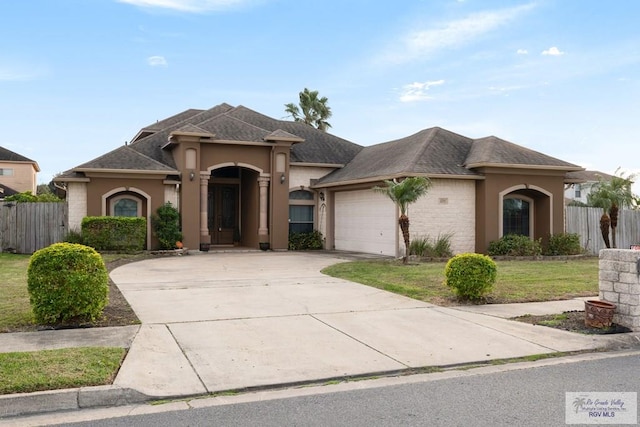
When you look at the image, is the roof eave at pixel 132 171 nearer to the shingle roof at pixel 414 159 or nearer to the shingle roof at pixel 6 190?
the shingle roof at pixel 414 159

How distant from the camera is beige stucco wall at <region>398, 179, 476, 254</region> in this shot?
19.1m

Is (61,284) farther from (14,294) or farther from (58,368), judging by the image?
(14,294)

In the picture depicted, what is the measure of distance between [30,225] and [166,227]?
4.94m

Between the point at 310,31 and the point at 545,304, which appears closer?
the point at 545,304

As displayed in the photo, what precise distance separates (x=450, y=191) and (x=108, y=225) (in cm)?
1235

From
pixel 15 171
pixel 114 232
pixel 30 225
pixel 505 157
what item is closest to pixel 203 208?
pixel 114 232

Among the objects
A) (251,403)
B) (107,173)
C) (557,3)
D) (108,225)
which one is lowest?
(251,403)

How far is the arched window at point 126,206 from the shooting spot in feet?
68.9

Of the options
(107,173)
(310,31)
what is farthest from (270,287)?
(107,173)

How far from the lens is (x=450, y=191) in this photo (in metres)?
19.5

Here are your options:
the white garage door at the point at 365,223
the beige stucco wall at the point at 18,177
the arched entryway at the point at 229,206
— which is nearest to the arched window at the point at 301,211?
the white garage door at the point at 365,223

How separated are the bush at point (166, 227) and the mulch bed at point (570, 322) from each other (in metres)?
14.9

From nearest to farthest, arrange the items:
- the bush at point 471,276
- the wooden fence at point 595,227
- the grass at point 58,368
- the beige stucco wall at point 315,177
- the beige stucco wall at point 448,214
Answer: the grass at point 58,368
the bush at point 471,276
the beige stucco wall at point 448,214
the wooden fence at point 595,227
the beige stucco wall at point 315,177

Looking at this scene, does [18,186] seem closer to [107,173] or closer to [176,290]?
[107,173]
